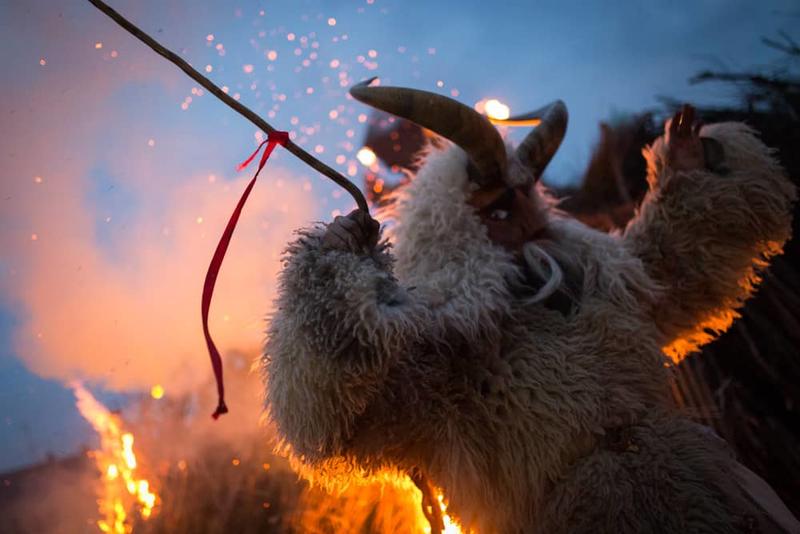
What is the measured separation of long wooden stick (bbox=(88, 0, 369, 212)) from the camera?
0.90m

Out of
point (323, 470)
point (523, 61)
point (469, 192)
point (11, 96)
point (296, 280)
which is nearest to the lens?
point (296, 280)

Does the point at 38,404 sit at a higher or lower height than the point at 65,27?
lower

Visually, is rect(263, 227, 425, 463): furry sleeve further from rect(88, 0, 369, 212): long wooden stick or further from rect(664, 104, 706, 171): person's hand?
rect(664, 104, 706, 171): person's hand

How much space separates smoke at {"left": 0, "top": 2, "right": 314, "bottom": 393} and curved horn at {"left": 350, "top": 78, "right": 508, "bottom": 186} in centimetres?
70

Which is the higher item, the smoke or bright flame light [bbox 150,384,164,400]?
the smoke

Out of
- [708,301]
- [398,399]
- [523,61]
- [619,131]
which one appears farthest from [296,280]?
[619,131]

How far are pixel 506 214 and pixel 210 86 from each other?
0.86 m

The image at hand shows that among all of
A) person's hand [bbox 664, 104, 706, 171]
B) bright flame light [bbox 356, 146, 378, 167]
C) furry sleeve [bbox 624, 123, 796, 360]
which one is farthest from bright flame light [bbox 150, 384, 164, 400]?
person's hand [bbox 664, 104, 706, 171]

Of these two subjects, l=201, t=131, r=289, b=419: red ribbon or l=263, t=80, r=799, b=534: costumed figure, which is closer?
l=201, t=131, r=289, b=419: red ribbon

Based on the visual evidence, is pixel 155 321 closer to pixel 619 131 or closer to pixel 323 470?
pixel 323 470

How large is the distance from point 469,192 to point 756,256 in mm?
880

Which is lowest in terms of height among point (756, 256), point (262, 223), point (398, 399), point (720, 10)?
point (262, 223)

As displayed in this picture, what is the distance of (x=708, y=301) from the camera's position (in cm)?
153

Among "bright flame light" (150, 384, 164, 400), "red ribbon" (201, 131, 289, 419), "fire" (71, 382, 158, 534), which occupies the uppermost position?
"red ribbon" (201, 131, 289, 419)
